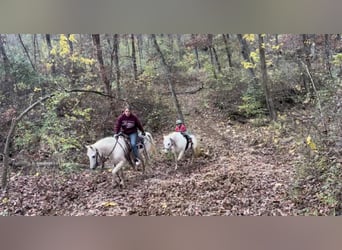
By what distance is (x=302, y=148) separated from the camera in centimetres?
388

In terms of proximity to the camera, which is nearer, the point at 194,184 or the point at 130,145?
the point at 194,184

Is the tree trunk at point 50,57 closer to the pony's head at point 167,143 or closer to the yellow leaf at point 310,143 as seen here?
the pony's head at point 167,143

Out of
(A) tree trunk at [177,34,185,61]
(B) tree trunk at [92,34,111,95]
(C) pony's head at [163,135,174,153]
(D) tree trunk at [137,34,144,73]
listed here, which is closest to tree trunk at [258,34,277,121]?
(A) tree trunk at [177,34,185,61]

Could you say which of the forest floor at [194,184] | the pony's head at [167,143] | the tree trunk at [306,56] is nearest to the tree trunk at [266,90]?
the forest floor at [194,184]

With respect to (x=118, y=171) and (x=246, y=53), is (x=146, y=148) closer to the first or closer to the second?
(x=118, y=171)

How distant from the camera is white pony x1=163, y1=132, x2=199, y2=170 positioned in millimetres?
3938

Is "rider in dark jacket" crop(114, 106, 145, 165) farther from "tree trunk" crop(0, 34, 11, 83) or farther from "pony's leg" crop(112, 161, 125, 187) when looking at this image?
"tree trunk" crop(0, 34, 11, 83)

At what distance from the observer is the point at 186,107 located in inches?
156

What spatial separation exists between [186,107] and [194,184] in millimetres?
768

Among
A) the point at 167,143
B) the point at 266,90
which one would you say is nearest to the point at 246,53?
the point at 266,90

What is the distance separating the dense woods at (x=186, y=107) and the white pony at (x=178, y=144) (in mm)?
85

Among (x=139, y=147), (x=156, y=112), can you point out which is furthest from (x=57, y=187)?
(x=156, y=112)

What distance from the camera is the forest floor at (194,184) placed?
12.4ft
